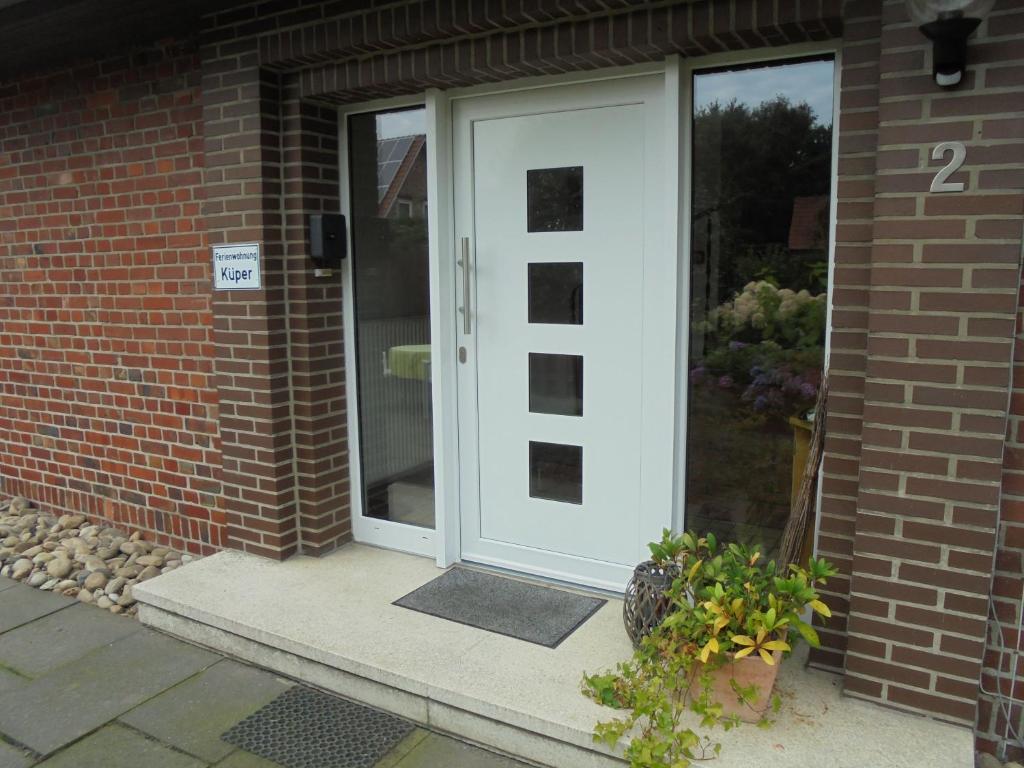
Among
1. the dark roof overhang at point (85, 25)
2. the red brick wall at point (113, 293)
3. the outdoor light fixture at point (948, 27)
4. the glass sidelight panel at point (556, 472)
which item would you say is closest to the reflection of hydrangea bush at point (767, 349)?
the glass sidelight panel at point (556, 472)

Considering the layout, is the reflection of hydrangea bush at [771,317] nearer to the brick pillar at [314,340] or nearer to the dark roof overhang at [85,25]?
the brick pillar at [314,340]

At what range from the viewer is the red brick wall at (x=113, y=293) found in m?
4.36

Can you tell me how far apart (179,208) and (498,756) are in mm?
3133

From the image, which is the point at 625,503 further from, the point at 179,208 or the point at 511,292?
A: the point at 179,208

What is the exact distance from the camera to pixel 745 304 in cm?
332

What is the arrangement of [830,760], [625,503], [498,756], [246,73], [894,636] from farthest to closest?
[246,73] < [625,503] < [498,756] < [894,636] < [830,760]

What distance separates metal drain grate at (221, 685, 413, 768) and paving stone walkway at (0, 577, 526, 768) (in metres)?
0.05

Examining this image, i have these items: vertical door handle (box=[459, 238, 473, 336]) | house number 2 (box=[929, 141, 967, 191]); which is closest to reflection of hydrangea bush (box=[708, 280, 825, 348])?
house number 2 (box=[929, 141, 967, 191])

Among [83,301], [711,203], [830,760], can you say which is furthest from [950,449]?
[83,301]

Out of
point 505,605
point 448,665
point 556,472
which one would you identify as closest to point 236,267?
point 556,472

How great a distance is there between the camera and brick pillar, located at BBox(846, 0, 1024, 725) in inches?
95.4

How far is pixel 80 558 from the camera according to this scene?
4.66 metres

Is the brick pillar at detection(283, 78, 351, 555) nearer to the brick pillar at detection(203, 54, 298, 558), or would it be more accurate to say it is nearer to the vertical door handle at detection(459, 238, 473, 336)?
the brick pillar at detection(203, 54, 298, 558)

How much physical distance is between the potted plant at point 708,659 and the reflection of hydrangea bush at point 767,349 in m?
0.74
